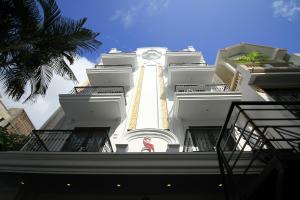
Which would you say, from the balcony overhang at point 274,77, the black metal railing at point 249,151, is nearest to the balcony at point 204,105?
the balcony overhang at point 274,77

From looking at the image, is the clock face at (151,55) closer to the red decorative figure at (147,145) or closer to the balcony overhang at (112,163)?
the red decorative figure at (147,145)

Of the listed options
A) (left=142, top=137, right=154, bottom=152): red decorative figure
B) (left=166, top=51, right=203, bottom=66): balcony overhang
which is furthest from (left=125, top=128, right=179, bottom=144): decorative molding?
(left=166, top=51, right=203, bottom=66): balcony overhang

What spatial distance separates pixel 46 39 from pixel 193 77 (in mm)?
8812

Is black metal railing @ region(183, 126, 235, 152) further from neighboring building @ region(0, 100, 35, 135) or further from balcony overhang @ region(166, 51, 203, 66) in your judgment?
neighboring building @ region(0, 100, 35, 135)

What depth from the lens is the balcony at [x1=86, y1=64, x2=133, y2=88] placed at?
550 inches

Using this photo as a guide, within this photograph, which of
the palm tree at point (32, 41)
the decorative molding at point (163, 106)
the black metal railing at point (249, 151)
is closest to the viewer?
the black metal railing at point (249, 151)

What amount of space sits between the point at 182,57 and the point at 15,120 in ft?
43.8

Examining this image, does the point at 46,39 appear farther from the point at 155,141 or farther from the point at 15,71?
the point at 155,141

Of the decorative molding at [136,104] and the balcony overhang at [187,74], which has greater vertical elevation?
the balcony overhang at [187,74]

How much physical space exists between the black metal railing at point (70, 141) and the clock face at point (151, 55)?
32.9ft

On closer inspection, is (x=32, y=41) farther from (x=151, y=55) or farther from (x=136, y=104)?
(x=151, y=55)

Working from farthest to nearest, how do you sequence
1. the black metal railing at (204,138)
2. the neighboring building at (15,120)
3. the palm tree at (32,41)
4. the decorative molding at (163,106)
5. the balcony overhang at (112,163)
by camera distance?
the neighboring building at (15,120)
the decorative molding at (163,106)
the black metal railing at (204,138)
the palm tree at (32,41)
the balcony overhang at (112,163)

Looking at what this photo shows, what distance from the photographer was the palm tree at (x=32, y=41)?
7508 millimetres

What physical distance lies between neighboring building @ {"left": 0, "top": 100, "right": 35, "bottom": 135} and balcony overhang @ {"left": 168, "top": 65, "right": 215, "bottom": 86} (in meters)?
11.9
